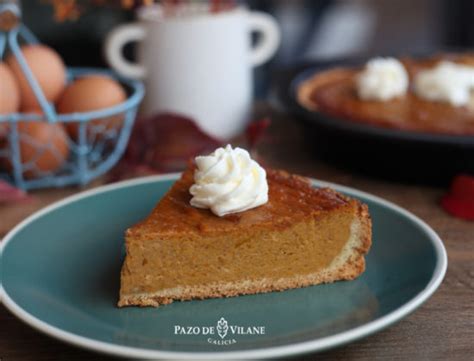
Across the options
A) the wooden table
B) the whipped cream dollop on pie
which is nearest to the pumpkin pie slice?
the wooden table

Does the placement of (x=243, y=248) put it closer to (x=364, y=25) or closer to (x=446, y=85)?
(x=446, y=85)

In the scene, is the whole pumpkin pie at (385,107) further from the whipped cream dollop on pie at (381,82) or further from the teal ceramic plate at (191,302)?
the teal ceramic plate at (191,302)

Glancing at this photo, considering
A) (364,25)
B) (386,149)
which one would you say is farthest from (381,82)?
(364,25)

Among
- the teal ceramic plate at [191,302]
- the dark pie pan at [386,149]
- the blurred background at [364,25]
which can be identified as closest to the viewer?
the teal ceramic plate at [191,302]

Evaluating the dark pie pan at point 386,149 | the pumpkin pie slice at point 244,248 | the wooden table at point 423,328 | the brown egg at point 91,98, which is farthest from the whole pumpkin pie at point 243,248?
the brown egg at point 91,98

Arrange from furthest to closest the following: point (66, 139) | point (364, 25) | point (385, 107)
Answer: point (364, 25) < point (385, 107) < point (66, 139)

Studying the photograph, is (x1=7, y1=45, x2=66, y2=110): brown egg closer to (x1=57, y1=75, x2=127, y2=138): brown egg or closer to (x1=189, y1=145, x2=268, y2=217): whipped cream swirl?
(x1=57, y1=75, x2=127, y2=138): brown egg

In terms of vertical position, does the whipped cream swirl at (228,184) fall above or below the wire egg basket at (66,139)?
above
